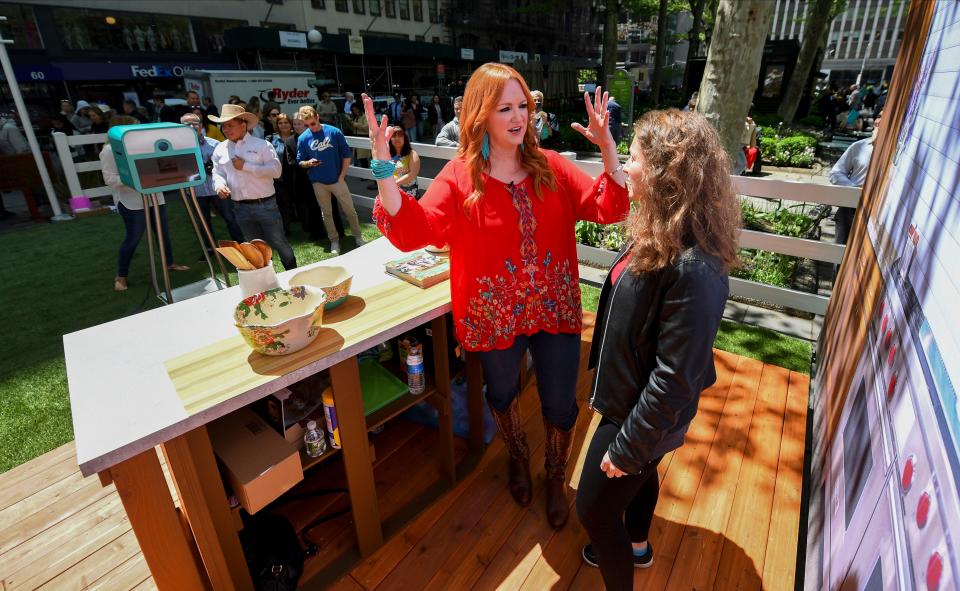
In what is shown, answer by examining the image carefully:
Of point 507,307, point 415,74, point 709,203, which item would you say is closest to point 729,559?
point 507,307

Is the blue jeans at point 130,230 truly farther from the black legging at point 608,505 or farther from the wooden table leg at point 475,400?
the black legging at point 608,505

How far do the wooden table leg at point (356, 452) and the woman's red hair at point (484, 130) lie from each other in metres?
0.79

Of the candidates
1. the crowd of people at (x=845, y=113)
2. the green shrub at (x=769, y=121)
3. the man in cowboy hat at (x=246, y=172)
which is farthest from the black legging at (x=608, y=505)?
the crowd of people at (x=845, y=113)

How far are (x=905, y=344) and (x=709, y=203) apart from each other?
2.21ft

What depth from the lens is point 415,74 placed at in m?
25.7

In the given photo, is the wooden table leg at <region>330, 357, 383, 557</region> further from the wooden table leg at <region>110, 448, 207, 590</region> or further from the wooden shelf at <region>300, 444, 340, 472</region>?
the wooden table leg at <region>110, 448, 207, 590</region>

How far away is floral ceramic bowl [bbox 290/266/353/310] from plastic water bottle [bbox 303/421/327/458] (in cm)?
48

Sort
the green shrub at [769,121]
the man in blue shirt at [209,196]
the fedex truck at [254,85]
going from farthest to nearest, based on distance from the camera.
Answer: the green shrub at [769,121]
the fedex truck at [254,85]
the man in blue shirt at [209,196]

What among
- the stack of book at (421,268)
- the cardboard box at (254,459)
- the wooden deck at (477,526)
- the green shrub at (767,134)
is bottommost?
the wooden deck at (477,526)

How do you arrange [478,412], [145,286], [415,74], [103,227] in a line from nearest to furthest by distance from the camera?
[478,412], [145,286], [103,227], [415,74]

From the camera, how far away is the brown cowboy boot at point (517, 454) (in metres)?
2.24

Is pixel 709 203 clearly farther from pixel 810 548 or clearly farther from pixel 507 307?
pixel 810 548

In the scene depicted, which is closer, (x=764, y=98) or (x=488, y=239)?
(x=488, y=239)

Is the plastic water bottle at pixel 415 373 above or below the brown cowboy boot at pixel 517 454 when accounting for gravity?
above
